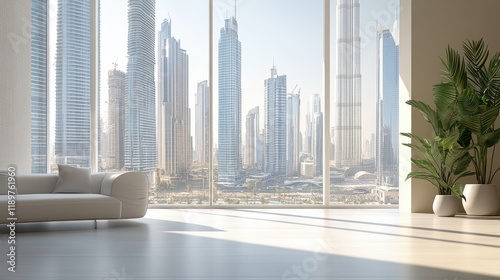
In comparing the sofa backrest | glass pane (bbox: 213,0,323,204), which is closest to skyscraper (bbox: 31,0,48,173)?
the sofa backrest

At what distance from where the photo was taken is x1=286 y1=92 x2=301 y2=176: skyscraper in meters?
7.39

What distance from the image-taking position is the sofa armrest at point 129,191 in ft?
18.4

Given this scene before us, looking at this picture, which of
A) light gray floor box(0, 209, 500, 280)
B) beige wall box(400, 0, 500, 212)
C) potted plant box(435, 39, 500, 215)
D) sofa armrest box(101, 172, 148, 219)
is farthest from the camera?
beige wall box(400, 0, 500, 212)

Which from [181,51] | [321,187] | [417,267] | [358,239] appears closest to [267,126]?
[321,187]

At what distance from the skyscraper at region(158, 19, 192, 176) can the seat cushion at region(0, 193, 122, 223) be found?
1.87 m

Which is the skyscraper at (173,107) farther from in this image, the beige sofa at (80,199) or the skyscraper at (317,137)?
the skyscraper at (317,137)

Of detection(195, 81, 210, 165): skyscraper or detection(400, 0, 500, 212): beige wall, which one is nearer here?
detection(400, 0, 500, 212): beige wall

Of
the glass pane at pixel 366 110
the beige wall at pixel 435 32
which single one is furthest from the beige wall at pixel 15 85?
the beige wall at pixel 435 32

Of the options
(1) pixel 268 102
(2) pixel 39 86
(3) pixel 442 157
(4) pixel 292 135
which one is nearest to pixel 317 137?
(4) pixel 292 135

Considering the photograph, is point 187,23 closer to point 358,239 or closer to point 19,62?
point 19,62

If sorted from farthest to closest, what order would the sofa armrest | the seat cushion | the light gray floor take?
the sofa armrest → the seat cushion → the light gray floor

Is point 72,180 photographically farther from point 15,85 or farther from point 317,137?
point 317,137

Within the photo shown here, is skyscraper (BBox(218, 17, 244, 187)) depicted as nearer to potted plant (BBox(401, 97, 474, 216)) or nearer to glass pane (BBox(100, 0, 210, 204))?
glass pane (BBox(100, 0, 210, 204))

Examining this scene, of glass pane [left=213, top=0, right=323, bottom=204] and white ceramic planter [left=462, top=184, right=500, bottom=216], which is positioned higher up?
glass pane [left=213, top=0, right=323, bottom=204]
